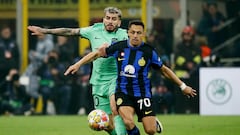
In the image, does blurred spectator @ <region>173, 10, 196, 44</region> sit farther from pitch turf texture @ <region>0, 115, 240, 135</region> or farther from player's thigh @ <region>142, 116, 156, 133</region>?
player's thigh @ <region>142, 116, 156, 133</region>

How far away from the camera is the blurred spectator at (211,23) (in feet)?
85.0

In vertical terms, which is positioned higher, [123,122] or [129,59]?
[129,59]

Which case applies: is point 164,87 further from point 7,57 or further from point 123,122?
point 123,122

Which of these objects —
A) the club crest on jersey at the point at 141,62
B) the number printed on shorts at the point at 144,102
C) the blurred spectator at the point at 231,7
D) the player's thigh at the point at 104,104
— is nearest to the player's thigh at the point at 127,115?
the number printed on shorts at the point at 144,102

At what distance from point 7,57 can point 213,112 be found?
19.8 feet

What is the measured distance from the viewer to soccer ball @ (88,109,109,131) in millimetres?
12641

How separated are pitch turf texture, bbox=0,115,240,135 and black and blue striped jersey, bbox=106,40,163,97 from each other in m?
3.75

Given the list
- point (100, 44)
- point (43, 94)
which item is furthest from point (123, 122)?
point (43, 94)

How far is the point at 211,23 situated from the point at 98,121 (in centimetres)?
1385

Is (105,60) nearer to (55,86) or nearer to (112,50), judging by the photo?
(112,50)

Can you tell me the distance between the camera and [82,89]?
23.9 metres

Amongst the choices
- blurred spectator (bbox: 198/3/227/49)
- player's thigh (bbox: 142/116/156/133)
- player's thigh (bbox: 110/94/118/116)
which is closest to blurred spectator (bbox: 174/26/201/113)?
blurred spectator (bbox: 198/3/227/49)

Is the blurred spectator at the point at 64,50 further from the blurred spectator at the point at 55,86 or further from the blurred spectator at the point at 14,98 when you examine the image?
the blurred spectator at the point at 14,98

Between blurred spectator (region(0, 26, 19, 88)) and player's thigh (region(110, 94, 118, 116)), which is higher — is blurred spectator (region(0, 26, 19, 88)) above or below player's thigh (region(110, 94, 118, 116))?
above
